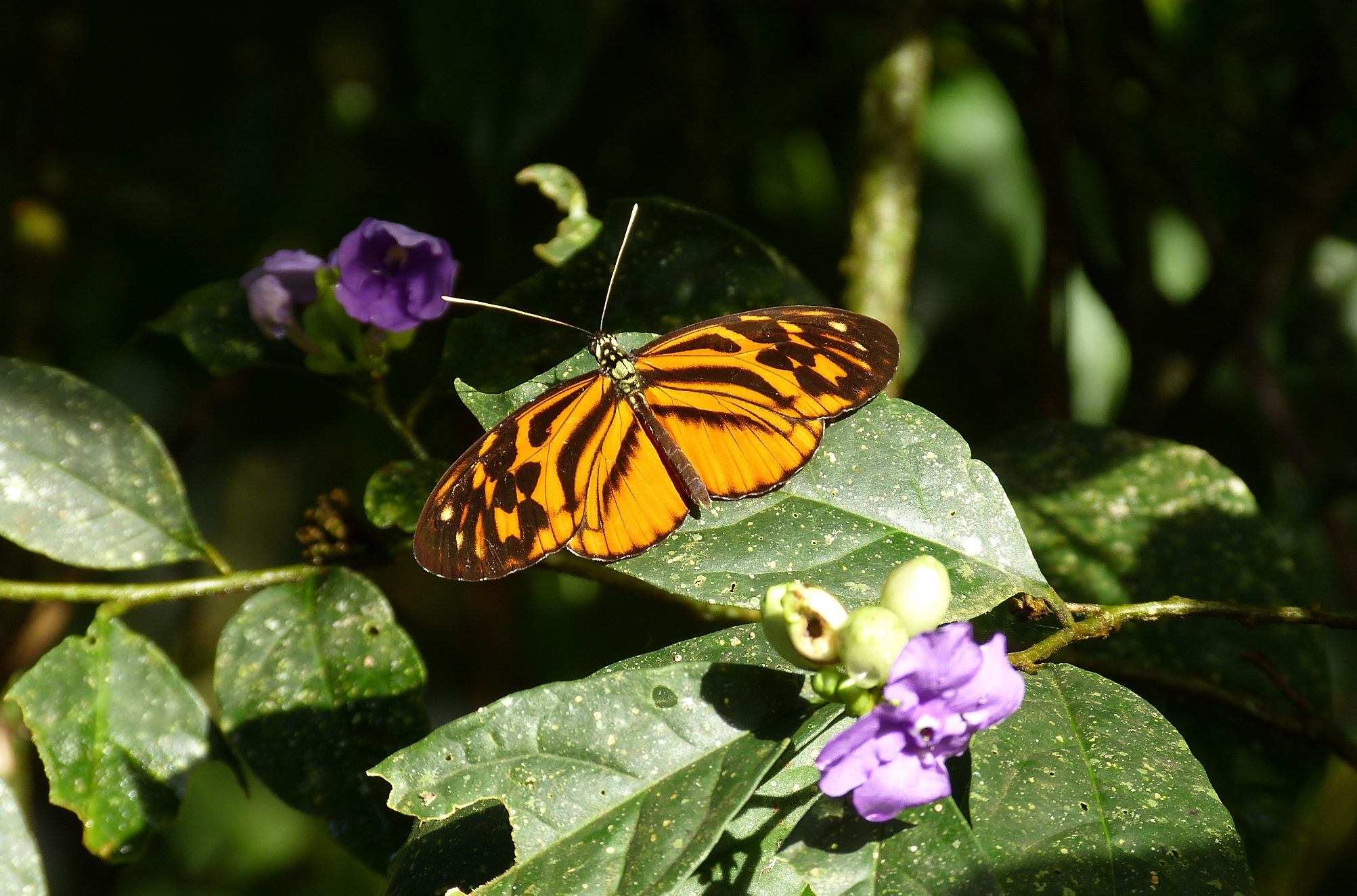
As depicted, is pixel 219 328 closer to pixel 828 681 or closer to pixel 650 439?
pixel 650 439

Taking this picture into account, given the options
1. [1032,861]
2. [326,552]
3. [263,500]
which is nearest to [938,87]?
[326,552]

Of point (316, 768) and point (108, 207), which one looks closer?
point (316, 768)

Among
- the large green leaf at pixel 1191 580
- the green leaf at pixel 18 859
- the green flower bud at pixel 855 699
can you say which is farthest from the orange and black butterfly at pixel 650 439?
the green leaf at pixel 18 859

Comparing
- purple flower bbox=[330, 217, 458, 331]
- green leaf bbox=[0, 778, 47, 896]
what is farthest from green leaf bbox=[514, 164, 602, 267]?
green leaf bbox=[0, 778, 47, 896]

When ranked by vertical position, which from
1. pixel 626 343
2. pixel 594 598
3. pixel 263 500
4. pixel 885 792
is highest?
pixel 626 343

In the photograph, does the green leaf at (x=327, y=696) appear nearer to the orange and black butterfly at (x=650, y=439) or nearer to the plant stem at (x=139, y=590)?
the plant stem at (x=139, y=590)

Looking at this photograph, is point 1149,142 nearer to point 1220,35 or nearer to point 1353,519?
point 1220,35
